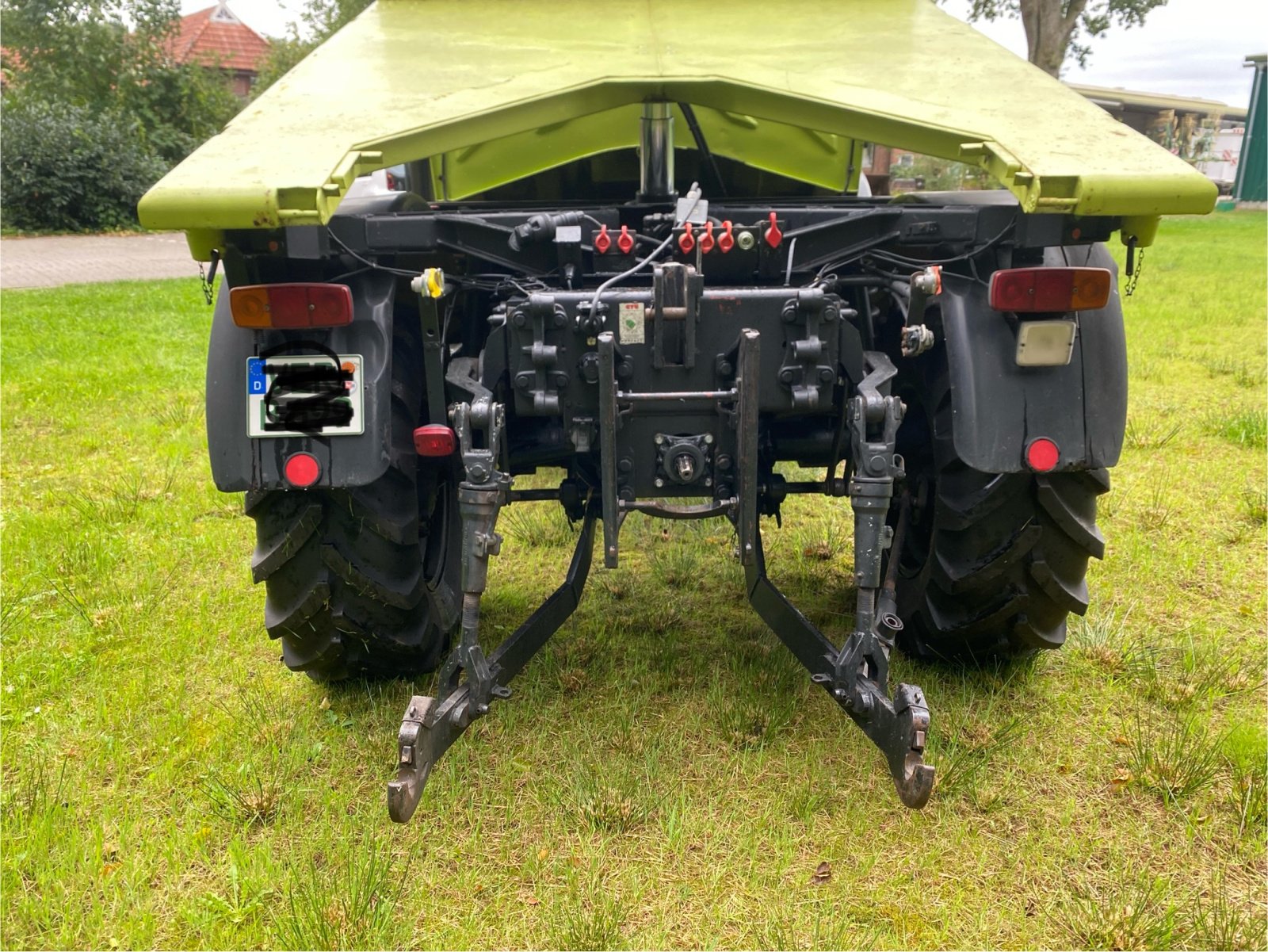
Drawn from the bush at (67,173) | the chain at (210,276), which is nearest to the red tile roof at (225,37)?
the bush at (67,173)

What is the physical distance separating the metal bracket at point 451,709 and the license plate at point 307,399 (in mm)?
682

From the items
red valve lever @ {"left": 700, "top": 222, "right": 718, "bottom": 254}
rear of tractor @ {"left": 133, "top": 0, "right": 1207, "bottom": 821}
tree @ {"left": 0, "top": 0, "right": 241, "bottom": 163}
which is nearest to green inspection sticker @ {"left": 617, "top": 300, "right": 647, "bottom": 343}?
rear of tractor @ {"left": 133, "top": 0, "right": 1207, "bottom": 821}

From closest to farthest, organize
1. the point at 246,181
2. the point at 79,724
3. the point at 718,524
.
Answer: the point at 246,181
the point at 79,724
the point at 718,524

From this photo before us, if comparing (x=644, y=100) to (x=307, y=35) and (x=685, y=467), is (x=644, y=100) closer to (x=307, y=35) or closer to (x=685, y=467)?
(x=685, y=467)

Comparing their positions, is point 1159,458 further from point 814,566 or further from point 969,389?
point 969,389

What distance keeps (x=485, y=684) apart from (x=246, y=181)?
4.15 ft

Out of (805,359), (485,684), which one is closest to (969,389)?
(805,359)

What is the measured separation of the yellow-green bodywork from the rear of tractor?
22 millimetres

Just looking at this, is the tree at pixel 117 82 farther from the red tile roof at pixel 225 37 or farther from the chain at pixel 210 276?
the chain at pixel 210 276

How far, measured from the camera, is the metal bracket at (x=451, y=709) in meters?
2.18

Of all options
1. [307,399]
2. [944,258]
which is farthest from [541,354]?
[944,258]

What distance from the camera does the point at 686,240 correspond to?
2512 mm

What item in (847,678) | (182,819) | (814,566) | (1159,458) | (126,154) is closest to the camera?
(847,678)

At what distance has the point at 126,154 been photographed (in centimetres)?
Result: 2155
